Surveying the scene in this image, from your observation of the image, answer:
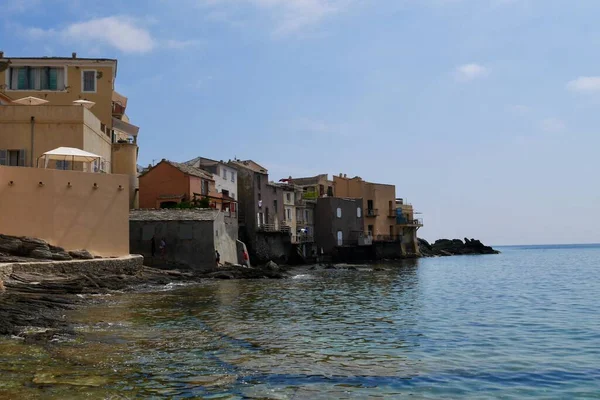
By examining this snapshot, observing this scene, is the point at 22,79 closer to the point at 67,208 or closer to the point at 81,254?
the point at 67,208

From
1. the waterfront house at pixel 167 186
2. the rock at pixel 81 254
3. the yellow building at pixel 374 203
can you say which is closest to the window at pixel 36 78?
the waterfront house at pixel 167 186

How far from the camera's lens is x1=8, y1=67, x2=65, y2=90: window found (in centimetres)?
4200

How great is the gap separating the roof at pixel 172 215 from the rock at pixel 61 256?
10.0 m

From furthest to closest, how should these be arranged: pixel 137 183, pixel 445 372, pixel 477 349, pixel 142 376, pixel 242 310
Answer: pixel 137 183, pixel 242 310, pixel 477 349, pixel 445 372, pixel 142 376

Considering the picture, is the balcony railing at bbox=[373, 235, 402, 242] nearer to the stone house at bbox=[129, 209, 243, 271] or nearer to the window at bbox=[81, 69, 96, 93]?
the stone house at bbox=[129, 209, 243, 271]

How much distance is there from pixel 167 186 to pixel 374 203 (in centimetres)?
4480

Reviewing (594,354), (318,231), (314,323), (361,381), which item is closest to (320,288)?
(314,323)

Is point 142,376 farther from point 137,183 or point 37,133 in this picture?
point 137,183

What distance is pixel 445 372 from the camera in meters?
12.1

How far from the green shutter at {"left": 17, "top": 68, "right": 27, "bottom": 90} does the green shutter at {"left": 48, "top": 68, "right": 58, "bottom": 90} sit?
1510 mm

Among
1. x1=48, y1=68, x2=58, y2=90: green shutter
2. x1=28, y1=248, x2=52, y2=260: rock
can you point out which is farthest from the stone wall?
x1=28, y1=248, x2=52, y2=260: rock

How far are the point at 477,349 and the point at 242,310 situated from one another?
9.49m

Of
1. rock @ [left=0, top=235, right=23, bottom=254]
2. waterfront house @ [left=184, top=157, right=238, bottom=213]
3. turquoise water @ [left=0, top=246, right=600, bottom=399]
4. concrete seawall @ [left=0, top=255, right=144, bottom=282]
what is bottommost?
turquoise water @ [left=0, top=246, right=600, bottom=399]

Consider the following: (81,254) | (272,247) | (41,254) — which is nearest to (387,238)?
(272,247)
